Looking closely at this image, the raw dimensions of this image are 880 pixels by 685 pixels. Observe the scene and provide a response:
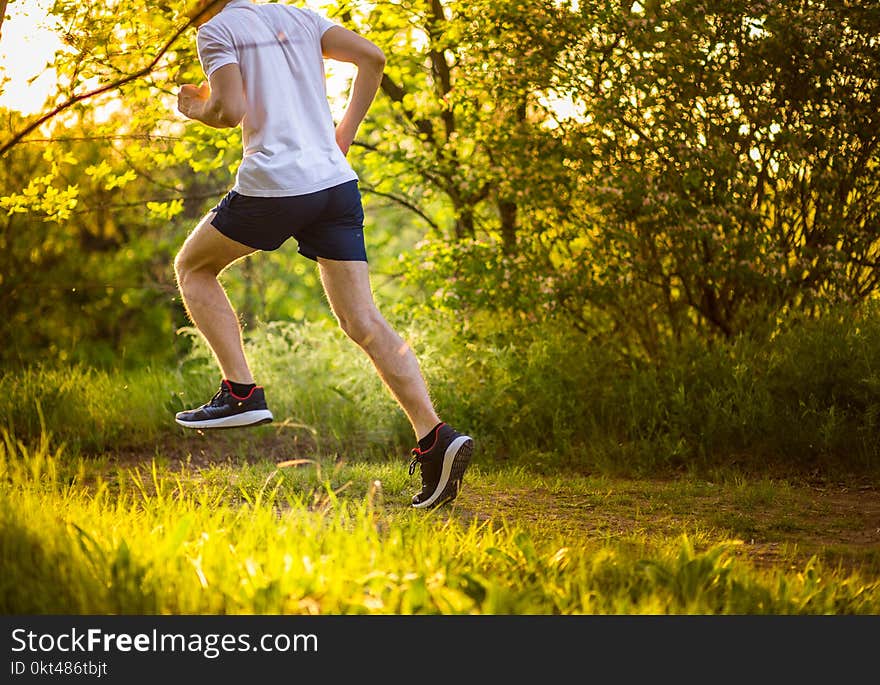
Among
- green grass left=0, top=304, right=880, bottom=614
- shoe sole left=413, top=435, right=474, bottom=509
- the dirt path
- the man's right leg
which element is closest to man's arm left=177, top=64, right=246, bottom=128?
the man's right leg

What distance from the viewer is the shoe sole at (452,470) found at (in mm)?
3793

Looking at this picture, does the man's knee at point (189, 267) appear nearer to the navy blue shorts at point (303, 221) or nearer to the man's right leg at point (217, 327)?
the man's right leg at point (217, 327)

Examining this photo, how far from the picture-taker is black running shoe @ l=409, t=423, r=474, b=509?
3797 mm

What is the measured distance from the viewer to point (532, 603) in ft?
8.56

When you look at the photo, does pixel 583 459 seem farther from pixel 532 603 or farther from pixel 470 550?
pixel 532 603

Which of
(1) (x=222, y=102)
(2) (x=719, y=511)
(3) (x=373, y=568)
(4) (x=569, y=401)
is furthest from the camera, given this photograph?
(4) (x=569, y=401)

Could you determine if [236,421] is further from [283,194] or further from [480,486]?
[480,486]

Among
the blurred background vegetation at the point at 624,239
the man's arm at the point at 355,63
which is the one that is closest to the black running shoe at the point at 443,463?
the man's arm at the point at 355,63

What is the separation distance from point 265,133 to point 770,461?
3.17m

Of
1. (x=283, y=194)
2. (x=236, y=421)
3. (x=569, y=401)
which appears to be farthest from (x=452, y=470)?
(x=569, y=401)

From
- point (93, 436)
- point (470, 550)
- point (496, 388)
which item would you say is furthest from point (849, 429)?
point (93, 436)

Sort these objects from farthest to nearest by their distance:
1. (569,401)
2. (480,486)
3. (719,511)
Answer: (569,401) → (480,486) → (719,511)

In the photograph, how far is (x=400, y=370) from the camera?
3701mm

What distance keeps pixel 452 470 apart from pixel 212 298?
3.62ft
